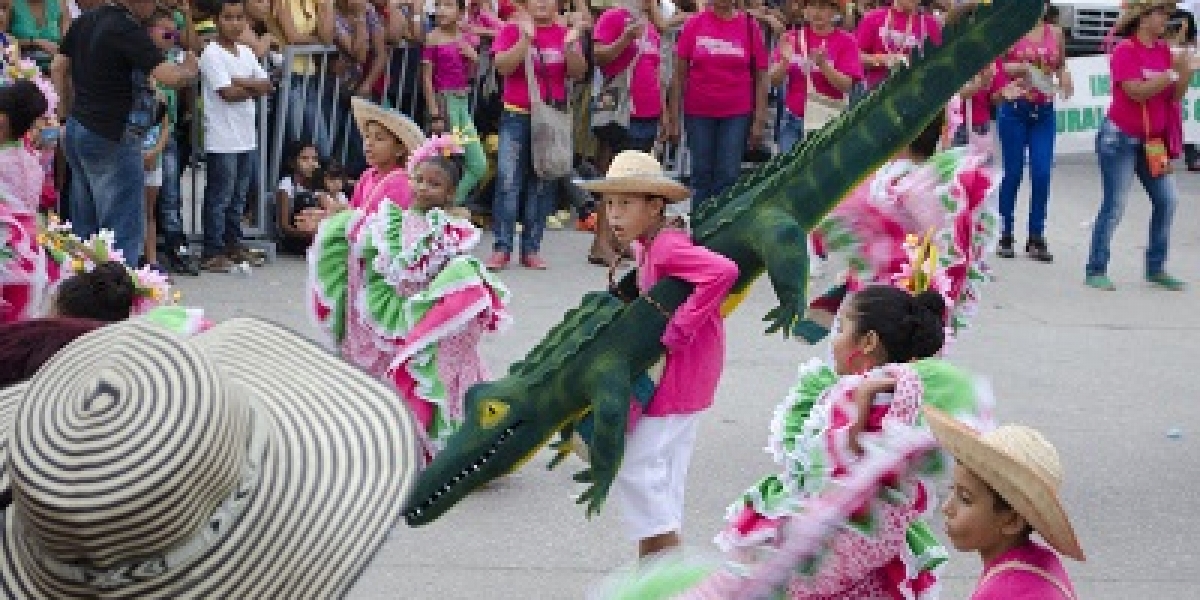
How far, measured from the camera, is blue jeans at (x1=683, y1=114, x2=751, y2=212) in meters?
13.2

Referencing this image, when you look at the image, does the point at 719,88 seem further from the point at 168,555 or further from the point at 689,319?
the point at 168,555

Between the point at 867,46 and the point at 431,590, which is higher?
the point at 867,46

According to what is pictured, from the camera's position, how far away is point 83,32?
1004cm

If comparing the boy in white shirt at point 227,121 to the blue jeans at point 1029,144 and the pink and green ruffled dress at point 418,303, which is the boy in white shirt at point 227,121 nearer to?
the pink and green ruffled dress at point 418,303

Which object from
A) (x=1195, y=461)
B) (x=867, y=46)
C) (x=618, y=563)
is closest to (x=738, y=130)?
(x=867, y=46)

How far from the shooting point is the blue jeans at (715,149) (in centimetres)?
1322

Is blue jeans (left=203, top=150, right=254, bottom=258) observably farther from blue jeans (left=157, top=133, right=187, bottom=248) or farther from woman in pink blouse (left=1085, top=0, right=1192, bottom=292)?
Answer: woman in pink blouse (left=1085, top=0, right=1192, bottom=292)

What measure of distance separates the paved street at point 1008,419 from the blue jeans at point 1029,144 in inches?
20.1

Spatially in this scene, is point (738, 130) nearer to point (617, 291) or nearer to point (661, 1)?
point (661, 1)

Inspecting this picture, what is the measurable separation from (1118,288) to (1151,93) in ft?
4.87

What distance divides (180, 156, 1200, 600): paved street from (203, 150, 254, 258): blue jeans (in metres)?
0.29

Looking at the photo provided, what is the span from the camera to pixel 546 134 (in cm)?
1245

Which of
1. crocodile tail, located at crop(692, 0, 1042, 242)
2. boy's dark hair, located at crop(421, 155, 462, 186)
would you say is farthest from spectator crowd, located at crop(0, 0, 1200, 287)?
crocodile tail, located at crop(692, 0, 1042, 242)

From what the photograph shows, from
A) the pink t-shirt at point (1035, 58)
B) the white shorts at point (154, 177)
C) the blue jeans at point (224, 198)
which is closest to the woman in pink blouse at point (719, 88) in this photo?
the pink t-shirt at point (1035, 58)
